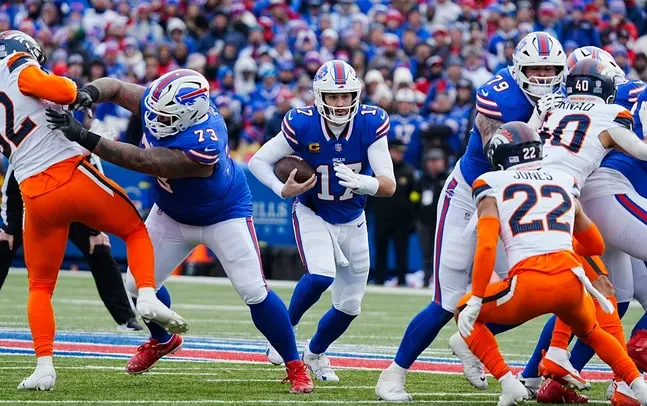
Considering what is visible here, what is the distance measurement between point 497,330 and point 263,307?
44.6 inches

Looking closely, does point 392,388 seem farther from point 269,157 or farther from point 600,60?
point 600,60

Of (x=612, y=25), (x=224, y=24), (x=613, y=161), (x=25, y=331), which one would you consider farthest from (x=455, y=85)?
(x=613, y=161)

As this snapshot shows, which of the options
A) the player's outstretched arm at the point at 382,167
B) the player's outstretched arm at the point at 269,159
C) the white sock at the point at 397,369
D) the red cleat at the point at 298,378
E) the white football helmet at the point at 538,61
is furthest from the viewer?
the player's outstretched arm at the point at 269,159

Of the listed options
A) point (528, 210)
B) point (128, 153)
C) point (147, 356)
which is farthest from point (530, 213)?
point (147, 356)

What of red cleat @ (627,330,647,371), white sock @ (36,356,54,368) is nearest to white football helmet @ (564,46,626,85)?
red cleat @ (627,330,647,371)

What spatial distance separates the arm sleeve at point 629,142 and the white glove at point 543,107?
0.30 metres

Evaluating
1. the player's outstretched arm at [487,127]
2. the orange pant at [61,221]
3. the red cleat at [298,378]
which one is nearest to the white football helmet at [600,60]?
the player's outstretched arm at [487,127]

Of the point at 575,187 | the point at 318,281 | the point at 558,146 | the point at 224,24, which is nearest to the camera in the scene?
the point at 575,187

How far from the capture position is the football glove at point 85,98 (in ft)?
19.7

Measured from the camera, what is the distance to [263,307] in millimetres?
6070

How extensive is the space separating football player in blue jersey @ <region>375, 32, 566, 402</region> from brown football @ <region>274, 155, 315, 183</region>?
Result: 816 millimetres

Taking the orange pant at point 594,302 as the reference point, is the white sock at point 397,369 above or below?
below

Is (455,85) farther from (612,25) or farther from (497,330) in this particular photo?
(497,330)

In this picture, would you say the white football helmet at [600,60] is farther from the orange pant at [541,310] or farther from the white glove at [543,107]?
the orange pant at [541,310]
